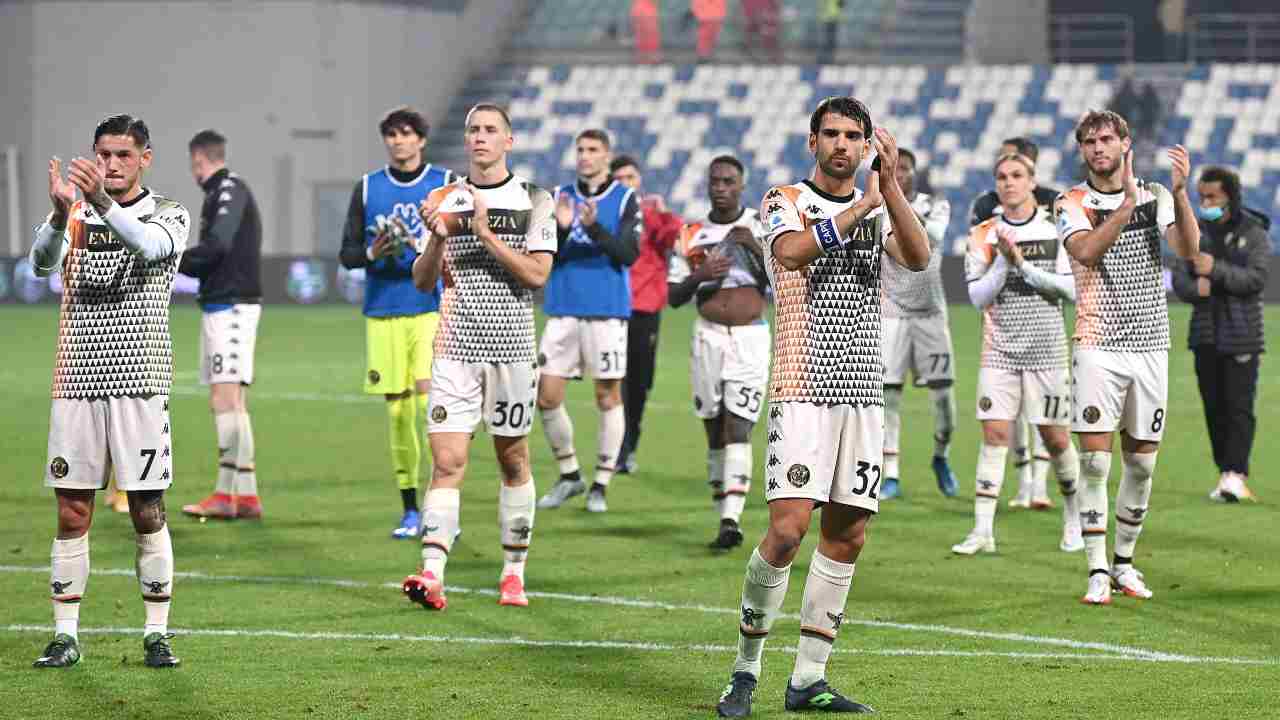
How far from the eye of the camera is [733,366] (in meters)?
11.8

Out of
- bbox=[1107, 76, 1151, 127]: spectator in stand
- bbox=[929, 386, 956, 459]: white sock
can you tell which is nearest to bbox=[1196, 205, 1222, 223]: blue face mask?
bbox=[929, 386, 956, 459]: white sock


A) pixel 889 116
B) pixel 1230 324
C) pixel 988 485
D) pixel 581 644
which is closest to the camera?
pixel 581 644

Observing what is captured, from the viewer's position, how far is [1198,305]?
14125mm

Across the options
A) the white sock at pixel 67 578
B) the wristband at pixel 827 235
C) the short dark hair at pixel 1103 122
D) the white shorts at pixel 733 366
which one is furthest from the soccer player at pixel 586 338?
the wristband at pixel 827 235

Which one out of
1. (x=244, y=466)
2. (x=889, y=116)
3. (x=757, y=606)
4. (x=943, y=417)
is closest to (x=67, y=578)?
(x=757, y=606)

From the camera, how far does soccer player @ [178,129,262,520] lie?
12.6 m

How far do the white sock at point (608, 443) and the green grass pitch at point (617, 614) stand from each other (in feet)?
0.88

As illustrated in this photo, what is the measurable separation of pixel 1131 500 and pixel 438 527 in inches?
131

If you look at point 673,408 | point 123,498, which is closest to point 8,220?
point 673,408

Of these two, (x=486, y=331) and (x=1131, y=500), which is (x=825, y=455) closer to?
(x=486, y=331)

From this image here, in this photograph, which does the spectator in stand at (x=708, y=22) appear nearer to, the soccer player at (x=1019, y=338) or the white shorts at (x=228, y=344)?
the white shorts at (x=228, y=344)

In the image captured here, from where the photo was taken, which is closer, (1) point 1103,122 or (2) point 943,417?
(1) point 1103,122

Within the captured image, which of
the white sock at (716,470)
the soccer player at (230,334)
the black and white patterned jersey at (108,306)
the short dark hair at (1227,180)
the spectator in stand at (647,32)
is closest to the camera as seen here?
the black and white patterned jersey at (108,306)

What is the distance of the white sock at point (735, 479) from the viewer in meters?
11.5
